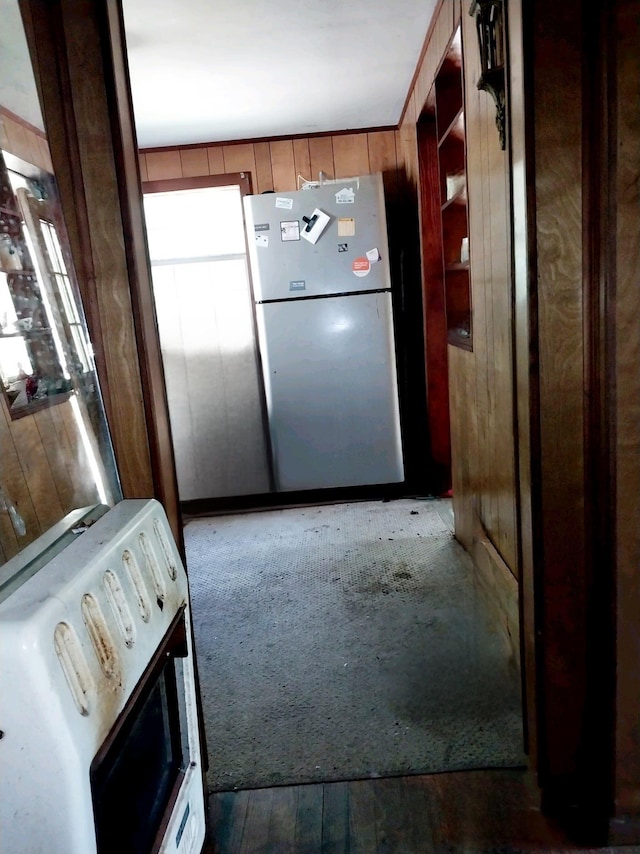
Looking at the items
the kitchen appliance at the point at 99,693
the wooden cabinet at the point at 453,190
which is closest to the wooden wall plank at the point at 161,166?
the wooden cabinet at the point at 453,190

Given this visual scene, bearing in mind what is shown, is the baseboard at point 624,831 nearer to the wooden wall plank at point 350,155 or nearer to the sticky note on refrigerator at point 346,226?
the sticky note on refrigerator at point 346,226

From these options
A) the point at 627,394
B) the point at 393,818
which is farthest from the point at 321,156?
the point at 393,818

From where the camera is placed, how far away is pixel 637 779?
1.22 m

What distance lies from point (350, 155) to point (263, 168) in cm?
50

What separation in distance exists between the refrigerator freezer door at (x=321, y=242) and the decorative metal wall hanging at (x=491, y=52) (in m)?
1.71

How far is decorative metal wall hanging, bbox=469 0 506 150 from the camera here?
1.41 metres

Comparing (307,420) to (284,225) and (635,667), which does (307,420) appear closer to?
(284,225)

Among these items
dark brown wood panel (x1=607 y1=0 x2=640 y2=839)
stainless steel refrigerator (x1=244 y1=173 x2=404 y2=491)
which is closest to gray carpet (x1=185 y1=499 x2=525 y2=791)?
dark brown wood panel (x1=607 y1=0 x2=640 y2=839)

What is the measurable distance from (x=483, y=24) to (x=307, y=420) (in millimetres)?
2124

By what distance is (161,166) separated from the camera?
3.47 meters

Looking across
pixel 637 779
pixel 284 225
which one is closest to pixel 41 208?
pixel 637 779

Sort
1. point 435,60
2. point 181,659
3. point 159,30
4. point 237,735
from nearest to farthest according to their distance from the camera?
1. point 181,659
2. point 237,735
3. point 159,30
4. point 435,60

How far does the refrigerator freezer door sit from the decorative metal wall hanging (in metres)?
1.71

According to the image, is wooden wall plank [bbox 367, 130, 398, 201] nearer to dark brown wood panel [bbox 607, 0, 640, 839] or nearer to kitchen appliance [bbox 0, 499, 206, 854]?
dark brown wood panel [bbox 607, 0, 640, 839]
